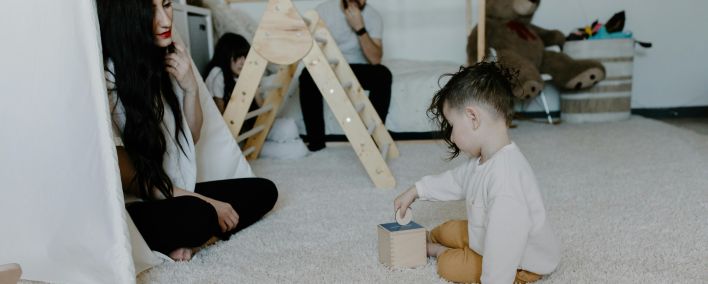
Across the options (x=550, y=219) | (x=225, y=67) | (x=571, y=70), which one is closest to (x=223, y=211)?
(x=550, y=219)

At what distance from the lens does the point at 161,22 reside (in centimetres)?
105

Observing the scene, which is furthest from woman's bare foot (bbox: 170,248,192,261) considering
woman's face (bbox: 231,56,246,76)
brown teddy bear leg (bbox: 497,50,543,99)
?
brown teddy bear leg (bbox: 497,50,543,99)

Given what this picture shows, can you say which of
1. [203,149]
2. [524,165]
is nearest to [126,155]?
[203,149]

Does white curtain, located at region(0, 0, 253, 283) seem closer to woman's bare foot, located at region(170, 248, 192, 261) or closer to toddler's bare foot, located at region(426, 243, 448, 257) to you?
woman's bare foot, located at region(170, 248, 192, 261)

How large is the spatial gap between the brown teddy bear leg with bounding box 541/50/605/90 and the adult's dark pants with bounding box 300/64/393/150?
3.24 ft

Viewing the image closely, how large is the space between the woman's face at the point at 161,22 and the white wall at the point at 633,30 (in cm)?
200

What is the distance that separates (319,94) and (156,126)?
130 centimetres

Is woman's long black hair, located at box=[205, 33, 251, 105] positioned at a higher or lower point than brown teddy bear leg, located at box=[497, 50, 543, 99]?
higher

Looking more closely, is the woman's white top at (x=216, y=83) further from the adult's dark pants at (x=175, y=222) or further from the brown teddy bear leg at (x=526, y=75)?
the brown teddy bear leg at (x=526, y=75)

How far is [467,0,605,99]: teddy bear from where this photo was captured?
271 cm

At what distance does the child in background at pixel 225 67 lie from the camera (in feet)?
6.61

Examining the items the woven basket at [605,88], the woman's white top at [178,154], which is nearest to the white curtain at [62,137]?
the woman's white top at [178,154]

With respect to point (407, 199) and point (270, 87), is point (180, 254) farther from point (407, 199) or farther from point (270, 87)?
point (270, 87)

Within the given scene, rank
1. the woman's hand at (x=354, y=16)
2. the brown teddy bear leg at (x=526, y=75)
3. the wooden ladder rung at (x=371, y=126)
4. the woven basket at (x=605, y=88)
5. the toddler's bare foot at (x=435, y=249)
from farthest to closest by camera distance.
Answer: the woven basket at (x=605, y=88)
the brown teddy bear leg at (x=526, y=75)
the woman's hand at (x=354, y=16)
the wooden ladder rung at (x=371, y=126)
the toddler's bare foot at (x=435, y=249)
